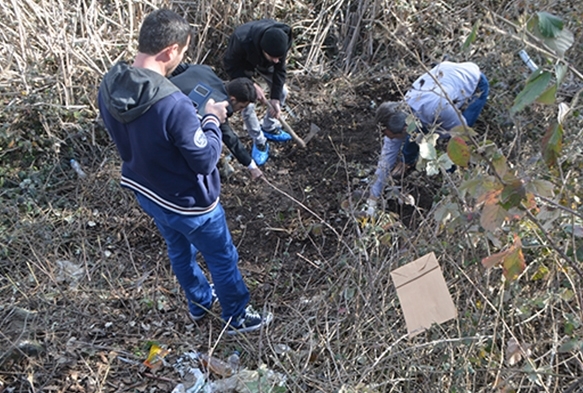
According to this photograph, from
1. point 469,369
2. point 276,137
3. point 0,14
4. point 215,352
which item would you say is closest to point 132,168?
point 215,352

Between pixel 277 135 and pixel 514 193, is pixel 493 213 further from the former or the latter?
pixel 277 135

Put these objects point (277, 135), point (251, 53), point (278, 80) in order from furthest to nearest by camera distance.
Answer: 1. point (277, 135)
2. point (278, 80)
3. point (251, 53)

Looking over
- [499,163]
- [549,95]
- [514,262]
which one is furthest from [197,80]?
[549,95]

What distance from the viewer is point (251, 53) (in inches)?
151

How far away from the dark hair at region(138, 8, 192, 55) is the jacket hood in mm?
110

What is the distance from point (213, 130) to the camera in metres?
2.31

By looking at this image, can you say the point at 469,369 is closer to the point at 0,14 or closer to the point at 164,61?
the point at 164,61

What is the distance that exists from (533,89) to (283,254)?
2447mm

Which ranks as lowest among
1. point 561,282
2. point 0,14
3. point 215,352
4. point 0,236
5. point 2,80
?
point 0,236

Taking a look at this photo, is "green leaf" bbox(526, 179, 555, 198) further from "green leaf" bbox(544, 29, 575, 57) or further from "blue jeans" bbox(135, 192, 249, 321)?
"blue jeans" bbox(135, 192, 249, 321)

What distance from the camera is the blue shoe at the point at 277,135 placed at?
4500mm

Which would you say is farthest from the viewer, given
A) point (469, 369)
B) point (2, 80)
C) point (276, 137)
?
point (276, 137)

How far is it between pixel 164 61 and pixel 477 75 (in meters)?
2.57

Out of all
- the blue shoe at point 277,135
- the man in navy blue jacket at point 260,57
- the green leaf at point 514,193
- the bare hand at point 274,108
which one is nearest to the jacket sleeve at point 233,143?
the man in navy blue jacket at point 260,57
